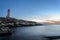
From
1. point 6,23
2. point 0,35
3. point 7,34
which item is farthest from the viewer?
point 7,34

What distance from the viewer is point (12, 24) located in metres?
4.21

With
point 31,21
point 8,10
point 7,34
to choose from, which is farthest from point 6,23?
point 7,34

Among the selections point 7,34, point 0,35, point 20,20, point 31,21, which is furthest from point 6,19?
point 7,34

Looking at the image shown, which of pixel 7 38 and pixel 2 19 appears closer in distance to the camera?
pixel 2 19

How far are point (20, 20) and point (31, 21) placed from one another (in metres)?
0.42

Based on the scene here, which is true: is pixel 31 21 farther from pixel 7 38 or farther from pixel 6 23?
pixel 7 38

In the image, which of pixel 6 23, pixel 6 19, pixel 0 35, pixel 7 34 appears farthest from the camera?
pixel 7 34

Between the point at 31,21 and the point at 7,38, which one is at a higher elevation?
the point at 31,21

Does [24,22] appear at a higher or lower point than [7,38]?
higher

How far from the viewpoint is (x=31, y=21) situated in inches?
166

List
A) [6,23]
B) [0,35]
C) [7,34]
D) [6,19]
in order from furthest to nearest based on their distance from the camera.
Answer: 1. [7,34]
2. [0,35]
3. [6,23]
4. [6,19]

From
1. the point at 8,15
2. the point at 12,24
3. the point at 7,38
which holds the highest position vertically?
the point at 8,15

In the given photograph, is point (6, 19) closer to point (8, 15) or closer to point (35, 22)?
point (8, 15)

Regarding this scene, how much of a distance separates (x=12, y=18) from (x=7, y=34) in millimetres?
3023
